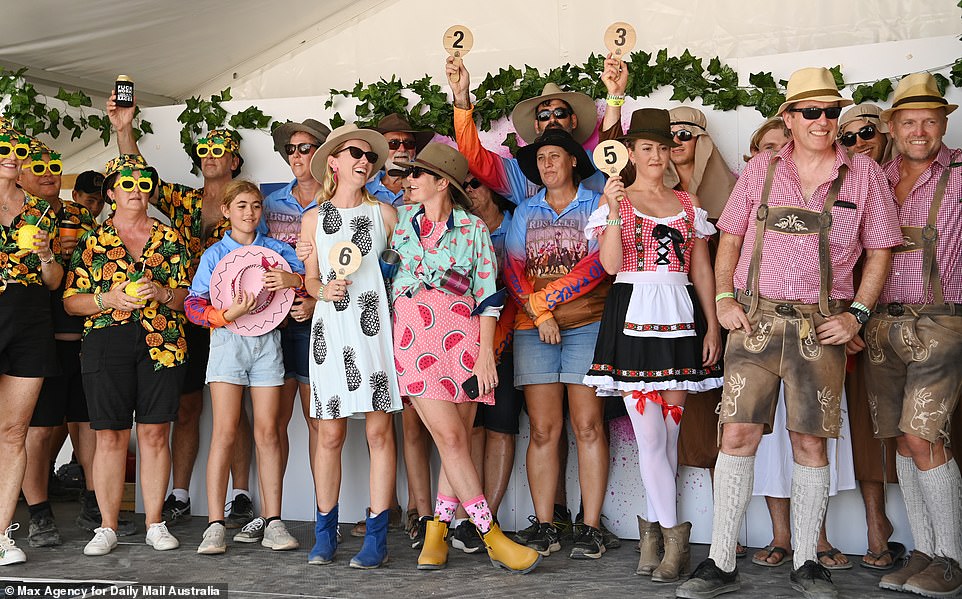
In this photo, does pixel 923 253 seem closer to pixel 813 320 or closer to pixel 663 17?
pixel 813 320

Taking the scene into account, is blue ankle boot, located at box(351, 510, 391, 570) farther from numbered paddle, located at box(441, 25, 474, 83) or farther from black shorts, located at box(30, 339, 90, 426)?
numbered paddle, located at box(441, 25, 474, 83)

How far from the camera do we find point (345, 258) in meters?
3.98

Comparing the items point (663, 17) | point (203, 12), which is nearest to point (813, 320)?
point (663, 17)

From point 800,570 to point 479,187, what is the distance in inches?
94.0

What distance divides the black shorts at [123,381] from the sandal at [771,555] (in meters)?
2.84

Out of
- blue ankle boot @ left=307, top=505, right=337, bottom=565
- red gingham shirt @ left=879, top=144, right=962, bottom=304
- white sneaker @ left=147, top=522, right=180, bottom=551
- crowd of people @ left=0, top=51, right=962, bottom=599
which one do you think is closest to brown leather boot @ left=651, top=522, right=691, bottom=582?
crowd of people @ left=0, top=51, right=962, bottom=599

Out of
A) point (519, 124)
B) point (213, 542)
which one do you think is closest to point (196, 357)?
point (213, 542)

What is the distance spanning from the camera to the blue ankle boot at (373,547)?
A: 13.4ft

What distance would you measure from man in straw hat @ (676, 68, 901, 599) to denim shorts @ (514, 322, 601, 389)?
0.85 meters

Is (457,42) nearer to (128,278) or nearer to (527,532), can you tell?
(128,278)

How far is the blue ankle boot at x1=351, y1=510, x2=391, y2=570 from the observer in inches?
161

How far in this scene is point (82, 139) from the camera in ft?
20.7

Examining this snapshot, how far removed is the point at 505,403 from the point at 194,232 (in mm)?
2030

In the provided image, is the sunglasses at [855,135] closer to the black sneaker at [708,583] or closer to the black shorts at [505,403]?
the black shorts at [505,403]
